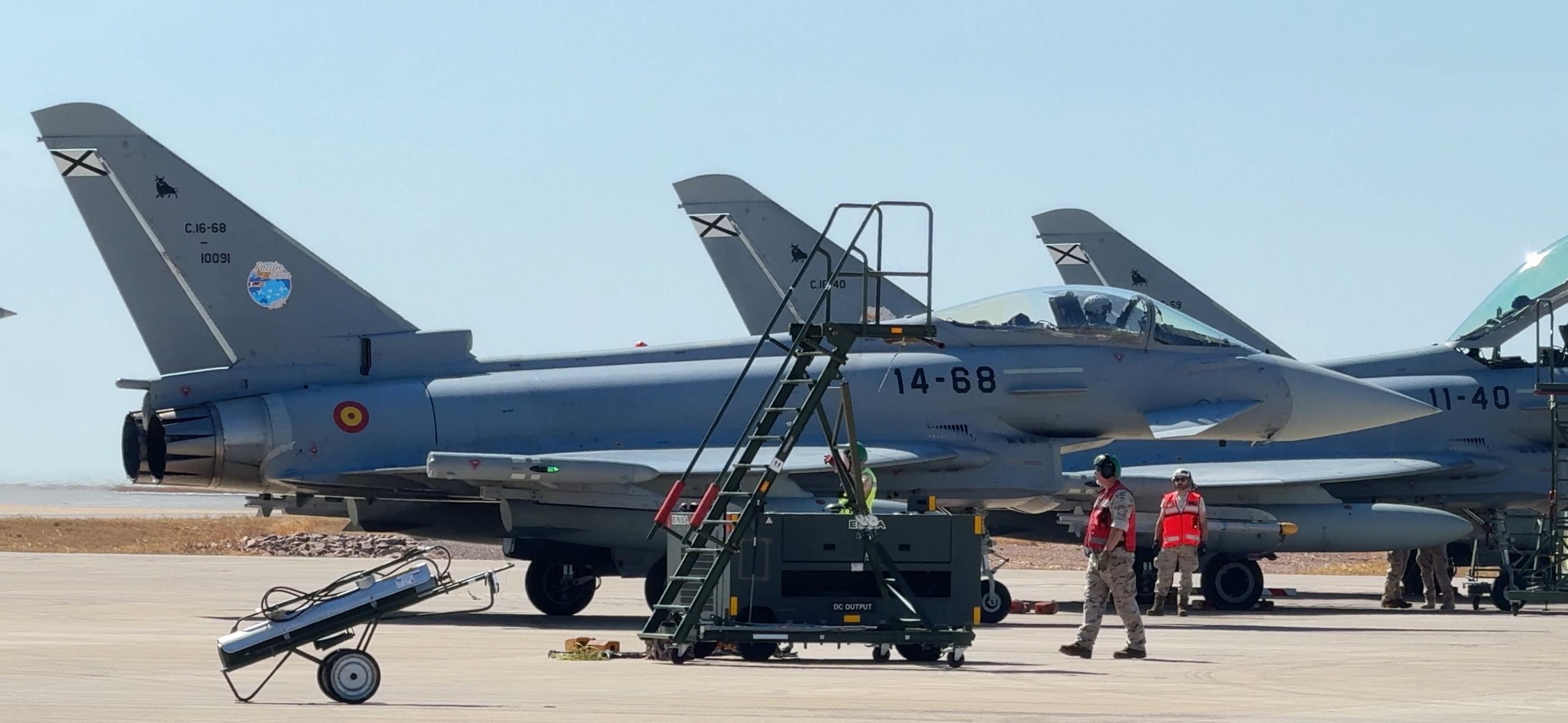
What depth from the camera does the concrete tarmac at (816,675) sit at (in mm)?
9031

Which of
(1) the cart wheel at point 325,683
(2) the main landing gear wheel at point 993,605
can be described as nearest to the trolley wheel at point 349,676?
(1) the cart wheel at point 325,683

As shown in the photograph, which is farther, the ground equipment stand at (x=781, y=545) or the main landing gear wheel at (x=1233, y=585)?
the main landing gear wheel at (x=1233, y=585)

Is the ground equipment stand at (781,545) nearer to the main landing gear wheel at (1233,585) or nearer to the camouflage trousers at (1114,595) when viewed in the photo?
the camouflage trousers at (1114,595)

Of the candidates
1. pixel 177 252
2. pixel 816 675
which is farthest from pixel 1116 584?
pixel 177 252

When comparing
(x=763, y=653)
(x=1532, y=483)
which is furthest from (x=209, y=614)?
(x=1532, y=483)

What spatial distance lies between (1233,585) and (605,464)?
7.96 metres

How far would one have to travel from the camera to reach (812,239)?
1061 inches

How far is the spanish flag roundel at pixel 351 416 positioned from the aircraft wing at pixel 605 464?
988 millimetres

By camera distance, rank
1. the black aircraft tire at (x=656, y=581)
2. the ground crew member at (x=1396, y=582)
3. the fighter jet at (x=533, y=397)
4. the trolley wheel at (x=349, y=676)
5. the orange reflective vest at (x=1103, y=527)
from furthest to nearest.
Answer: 1. the ground crew member at (x=1396, y=582)
2. the black aircraft tire at (x=656, y=581)
3. the fighter jet at (x=533, y=397)
4. the orange reflective vest at (x=1103, y=527)
5. the trolley wheel at (x=349, y=676)

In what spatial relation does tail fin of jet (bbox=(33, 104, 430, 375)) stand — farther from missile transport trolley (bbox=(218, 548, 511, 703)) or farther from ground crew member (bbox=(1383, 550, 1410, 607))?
ground crew member (bbox=(1383, 550, 1410, 607))

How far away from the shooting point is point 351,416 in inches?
698

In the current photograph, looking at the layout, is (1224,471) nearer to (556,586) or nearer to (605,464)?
(556,586)

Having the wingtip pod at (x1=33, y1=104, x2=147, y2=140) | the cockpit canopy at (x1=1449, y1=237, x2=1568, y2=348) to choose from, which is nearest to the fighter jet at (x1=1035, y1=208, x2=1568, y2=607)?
the cockpit canopy at (x1=1449, y1=237, x2=1568, y2=348)

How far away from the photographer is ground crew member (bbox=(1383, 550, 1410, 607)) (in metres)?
22.1
